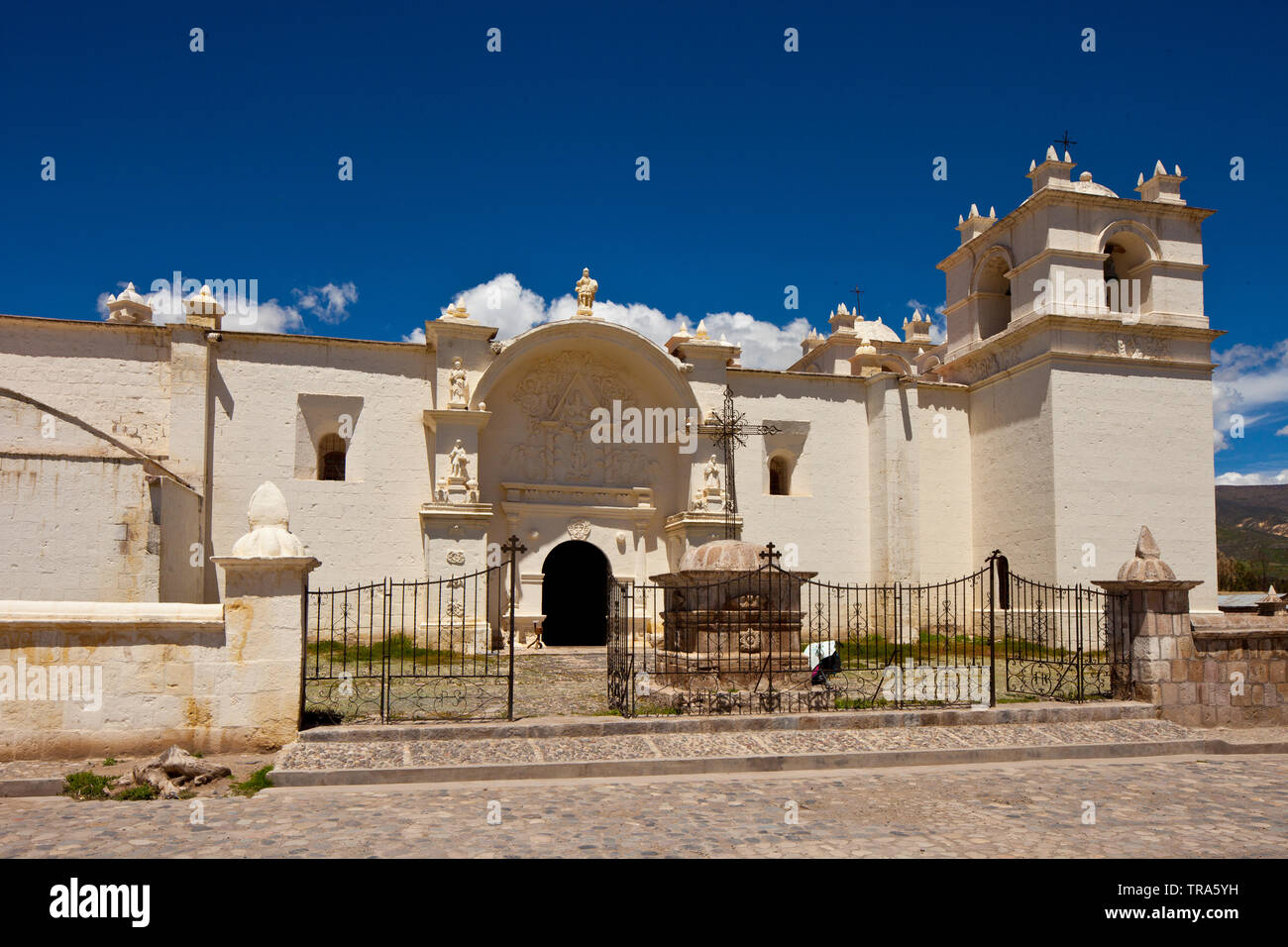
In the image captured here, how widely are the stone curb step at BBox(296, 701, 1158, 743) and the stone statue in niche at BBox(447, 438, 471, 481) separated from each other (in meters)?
9.79

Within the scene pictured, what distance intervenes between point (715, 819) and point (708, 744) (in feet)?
8.77

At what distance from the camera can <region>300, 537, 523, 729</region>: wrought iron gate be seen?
1119 centimetres

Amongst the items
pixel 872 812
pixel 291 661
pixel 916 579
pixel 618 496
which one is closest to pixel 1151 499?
pixel 916 579

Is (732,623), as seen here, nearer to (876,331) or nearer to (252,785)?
(252,785)

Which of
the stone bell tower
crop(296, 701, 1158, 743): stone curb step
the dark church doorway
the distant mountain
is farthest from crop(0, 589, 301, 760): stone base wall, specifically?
the distant mountain

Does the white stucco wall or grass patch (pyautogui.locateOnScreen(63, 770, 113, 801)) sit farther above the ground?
the white stucco wall

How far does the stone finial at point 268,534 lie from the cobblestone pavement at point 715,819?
2519mm

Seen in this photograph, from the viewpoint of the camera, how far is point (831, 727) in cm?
1132

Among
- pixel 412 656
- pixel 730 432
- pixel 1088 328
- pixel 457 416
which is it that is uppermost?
pixel 1088 328

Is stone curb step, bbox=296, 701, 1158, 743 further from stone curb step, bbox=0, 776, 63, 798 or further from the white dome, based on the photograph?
the white dome

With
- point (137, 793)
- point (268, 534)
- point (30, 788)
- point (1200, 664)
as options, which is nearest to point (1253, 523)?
point (1200, 664)

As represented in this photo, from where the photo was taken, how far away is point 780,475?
23672 millimetres

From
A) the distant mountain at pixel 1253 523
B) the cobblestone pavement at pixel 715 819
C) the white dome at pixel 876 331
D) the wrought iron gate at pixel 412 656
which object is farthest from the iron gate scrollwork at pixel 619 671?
the distant mountain at pixel 1253 523

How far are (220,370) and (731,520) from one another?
10878 mm
